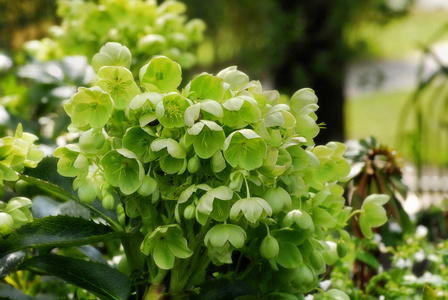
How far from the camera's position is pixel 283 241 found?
554 millimetres

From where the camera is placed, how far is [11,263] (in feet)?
1.93

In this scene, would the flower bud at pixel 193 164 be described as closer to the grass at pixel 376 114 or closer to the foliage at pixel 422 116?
the foliage at pixel 422 116

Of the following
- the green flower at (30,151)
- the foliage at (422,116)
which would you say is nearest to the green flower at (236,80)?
the green flower at (30,151)

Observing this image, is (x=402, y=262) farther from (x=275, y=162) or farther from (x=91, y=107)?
(x=91, y=107)

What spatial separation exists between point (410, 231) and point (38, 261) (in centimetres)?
59

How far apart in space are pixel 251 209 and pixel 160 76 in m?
0.15

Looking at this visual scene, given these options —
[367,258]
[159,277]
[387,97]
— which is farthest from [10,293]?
[387,97]

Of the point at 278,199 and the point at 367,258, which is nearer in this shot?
the point at 278,199

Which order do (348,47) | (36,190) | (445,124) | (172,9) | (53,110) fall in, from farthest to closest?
(348,47) → (445,124) → (53,110) → (172,9) → (36,190)

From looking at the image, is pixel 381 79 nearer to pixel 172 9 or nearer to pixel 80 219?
pixel 172 9

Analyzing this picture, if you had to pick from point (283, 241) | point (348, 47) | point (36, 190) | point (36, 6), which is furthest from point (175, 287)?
point (36, 6)

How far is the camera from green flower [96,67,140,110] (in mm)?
515

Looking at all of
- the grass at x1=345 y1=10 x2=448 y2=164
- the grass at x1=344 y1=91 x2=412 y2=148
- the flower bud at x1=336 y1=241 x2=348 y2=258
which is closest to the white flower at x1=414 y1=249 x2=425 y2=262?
the flower bud at x1=336 y1=241 x2=348 y2=258

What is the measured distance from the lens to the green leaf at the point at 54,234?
1.79ft
